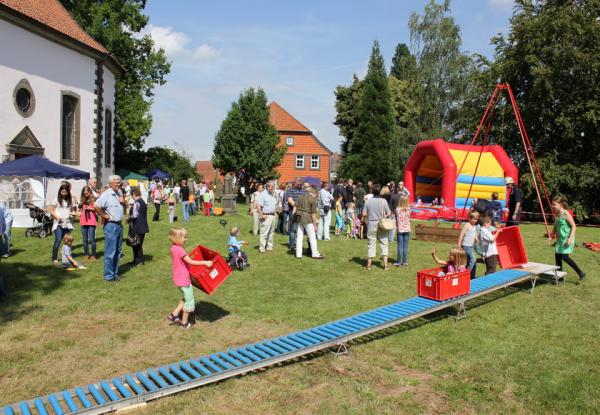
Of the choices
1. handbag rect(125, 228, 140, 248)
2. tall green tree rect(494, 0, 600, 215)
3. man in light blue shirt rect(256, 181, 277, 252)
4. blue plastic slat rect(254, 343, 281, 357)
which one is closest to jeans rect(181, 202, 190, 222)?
man in light blue shirt rect(256, 181, 277, 252)

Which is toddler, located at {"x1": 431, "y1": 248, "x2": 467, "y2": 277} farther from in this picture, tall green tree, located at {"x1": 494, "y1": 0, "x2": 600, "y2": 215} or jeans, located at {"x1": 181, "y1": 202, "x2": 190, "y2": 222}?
tall green tree, located at {"x1": 494, "y1": 0, "x2": 600, "y2": 215}

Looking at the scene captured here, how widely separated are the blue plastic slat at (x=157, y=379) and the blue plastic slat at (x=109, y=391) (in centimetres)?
42

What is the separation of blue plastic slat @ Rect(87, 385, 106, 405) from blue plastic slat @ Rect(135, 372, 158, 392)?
396 millimetres

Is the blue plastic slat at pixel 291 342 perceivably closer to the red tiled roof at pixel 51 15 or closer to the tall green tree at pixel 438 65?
the red tiled roof at pixel 51 15

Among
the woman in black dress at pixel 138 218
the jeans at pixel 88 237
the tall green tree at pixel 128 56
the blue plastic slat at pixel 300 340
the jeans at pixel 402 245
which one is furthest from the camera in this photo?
the tall green tree at pixel 128 56

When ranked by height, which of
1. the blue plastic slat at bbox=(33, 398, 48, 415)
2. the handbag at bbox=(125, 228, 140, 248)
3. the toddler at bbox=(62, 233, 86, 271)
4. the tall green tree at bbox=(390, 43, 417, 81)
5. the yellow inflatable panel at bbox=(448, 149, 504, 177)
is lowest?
the blue plastic slat at bbox=(33, 398, 48, 415)

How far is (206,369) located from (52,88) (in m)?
21.4

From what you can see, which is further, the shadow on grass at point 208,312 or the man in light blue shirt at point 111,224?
the man in light blue shirt at point 111,224

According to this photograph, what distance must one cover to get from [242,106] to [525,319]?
3339 cm

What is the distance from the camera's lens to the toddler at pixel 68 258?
10148 mm

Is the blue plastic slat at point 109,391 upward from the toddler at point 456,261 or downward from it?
downward

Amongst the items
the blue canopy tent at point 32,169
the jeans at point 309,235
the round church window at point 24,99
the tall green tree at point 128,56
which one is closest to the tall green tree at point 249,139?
the tall green tree at point 128,56

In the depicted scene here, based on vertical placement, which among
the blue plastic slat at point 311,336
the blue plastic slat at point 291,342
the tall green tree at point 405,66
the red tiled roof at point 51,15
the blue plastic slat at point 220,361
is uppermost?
the tall green tree at point 405,66

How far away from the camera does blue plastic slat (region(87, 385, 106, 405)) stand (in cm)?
441
